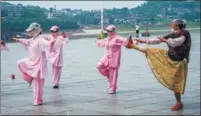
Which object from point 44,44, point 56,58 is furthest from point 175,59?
point 56,58

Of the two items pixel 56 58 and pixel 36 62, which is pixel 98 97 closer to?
pixel 36 62

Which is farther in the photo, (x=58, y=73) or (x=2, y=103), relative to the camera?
(x=58, y=73)

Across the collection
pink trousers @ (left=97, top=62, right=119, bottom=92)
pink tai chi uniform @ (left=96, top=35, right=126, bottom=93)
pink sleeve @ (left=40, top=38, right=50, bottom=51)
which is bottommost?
pink trousers @ (left=97, top=62, right=119, bottom=92)

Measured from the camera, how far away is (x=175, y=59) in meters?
8.38

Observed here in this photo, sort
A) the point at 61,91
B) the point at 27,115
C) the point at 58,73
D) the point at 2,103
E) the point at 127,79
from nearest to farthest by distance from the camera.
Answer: the point at 27,115, the point at 2,103, the point at 61,91, the point at 58,73, the point at 127,79

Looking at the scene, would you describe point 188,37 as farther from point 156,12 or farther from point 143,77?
point 156,12

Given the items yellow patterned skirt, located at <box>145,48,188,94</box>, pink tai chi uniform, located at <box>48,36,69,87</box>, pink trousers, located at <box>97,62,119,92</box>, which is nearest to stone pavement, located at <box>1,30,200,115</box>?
pink trousers, located at <box>97,62,119,92</box>

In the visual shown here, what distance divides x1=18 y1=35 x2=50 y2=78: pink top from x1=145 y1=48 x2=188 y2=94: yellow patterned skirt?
220cm

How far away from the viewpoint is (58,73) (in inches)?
490

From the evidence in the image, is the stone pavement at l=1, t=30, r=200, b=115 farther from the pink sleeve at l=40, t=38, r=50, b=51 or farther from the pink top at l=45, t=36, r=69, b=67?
the pink sleeve at l=40, t=38, r=50, b=51

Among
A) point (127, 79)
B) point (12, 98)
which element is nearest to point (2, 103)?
point (12, 98)

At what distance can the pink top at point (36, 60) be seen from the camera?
9.43 metres

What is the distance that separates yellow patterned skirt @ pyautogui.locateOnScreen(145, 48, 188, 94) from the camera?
8.38m

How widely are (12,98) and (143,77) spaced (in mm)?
4980
